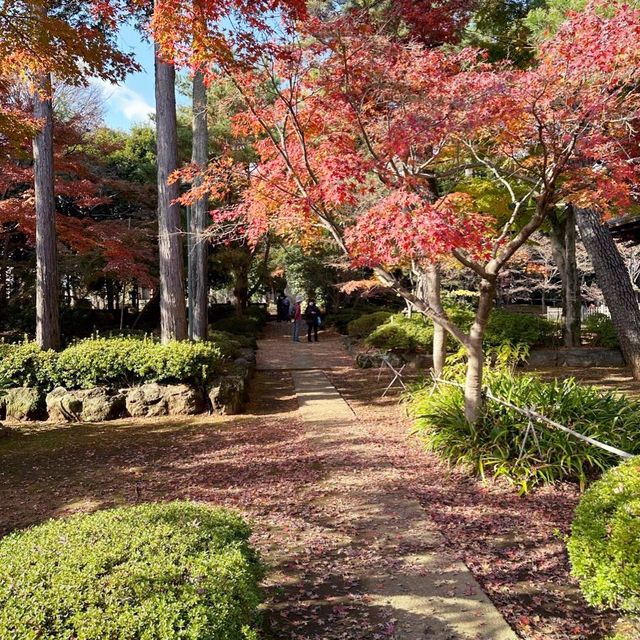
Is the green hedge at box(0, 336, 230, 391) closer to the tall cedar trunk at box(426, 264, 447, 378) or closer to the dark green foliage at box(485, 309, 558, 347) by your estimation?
the tall cedar trunk at box(426, 264, 447, 378)

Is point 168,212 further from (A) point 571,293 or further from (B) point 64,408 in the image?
(A) point 571,293

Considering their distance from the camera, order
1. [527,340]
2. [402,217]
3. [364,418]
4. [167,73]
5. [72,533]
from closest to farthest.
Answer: [72,533], [402,217], [364,418], [167,73], [527,340]

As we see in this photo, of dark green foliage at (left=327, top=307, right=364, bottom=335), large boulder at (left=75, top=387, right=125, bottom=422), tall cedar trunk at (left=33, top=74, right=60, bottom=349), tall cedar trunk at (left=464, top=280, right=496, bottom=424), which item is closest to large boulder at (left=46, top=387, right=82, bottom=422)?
large boulder at (left=75, top=387, right=125, bottom=422)

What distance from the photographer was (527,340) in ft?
40.9

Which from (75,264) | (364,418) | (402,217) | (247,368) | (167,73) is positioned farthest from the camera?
(75,264)

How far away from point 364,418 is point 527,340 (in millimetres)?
6618

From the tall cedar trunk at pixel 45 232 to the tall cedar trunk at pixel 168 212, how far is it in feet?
6.53

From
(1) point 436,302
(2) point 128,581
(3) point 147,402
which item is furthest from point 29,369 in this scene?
(2) point 128,581

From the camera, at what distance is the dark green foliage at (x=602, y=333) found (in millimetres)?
12109

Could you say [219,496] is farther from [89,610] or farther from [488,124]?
[488,124]

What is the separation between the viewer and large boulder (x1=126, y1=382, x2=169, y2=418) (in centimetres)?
789

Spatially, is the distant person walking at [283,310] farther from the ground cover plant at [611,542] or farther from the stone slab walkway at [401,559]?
the ground cover plant at [611,542]

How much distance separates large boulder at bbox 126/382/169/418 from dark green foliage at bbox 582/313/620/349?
9.90 m

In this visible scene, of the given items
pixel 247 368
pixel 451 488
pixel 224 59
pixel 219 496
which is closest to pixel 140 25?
pixel 224 59
